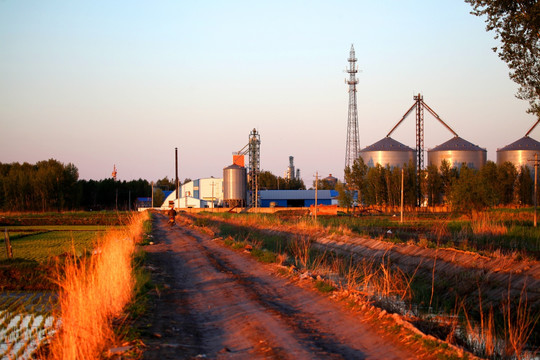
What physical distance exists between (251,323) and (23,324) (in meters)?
5.61

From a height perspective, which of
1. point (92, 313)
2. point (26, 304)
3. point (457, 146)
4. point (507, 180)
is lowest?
point (26, 304)

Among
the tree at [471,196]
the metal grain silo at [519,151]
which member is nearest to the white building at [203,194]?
the metal grain silo at [519,151]

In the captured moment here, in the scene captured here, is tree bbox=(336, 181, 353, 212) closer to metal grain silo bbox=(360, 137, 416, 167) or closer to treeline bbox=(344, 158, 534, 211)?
treeline bbox=(344, 158, 534, 211)

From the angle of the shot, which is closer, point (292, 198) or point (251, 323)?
point (251, 323)

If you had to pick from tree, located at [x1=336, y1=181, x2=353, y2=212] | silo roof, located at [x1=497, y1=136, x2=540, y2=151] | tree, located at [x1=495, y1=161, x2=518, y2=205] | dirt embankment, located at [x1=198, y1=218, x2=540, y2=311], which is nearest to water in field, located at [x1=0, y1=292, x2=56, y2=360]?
dirt embankment, located at [x1=198, y1=218, x2=540, y2=311]

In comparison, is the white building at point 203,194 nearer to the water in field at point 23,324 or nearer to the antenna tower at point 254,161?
the antenna tower at point 254,161

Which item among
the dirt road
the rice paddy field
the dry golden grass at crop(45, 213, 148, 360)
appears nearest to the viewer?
the dry golden grass at crop(45, 213, 148, 360)

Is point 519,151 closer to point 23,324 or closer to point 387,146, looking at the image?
point 387,146

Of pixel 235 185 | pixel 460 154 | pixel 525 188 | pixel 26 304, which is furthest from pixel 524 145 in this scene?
pixel 26 304

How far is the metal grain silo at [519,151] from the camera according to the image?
7812cm

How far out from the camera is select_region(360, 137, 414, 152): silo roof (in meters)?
82.1

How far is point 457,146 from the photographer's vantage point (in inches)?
3100

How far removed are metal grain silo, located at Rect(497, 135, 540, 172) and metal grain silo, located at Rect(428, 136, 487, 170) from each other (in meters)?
3.65

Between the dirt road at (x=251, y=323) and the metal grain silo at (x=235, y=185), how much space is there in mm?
67719
